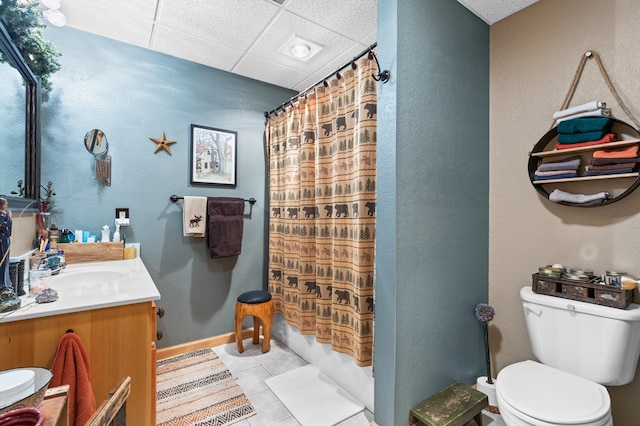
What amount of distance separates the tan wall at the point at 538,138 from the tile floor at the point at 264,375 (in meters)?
0.75

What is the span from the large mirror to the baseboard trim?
1.40 meters

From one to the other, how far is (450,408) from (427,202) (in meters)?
1.06

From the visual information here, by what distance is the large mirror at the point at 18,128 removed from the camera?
53.4 inches

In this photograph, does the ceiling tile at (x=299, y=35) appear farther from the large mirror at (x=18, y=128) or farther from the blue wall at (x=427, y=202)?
the large mirror at (x=18, y=128)

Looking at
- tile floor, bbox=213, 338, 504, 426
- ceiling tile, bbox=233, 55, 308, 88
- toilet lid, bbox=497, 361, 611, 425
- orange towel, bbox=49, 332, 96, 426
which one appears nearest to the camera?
orange towel, bbox=49, 332, 96, 426

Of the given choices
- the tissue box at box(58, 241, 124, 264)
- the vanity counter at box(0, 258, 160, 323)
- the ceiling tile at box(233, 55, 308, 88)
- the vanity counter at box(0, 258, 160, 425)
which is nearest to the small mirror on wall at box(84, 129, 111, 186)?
the tissue box at box(58, 241, 124, 264)

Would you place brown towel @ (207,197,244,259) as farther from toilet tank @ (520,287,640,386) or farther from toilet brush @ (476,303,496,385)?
toilet tank @ (520,287,640,386)

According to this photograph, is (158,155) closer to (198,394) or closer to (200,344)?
(200,344)

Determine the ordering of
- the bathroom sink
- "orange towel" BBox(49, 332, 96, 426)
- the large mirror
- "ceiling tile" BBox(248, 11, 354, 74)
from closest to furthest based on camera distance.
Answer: "orange towel" BBox(49, 332, 96, 426), the large mirror, the bathroom sink, "ceiling tile" BBox(248, 11, 354, 74)

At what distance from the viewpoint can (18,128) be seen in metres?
1.53

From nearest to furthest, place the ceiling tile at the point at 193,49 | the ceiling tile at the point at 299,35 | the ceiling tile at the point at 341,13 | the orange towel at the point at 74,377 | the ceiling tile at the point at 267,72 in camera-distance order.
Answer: the orange towel at the point at 74,377
the ceiling tile at the point at 341,13
the ceiling tile at the point at 299,35
the ceiling tile at the point at 193,49
the ceiling tile at the point at 267,72

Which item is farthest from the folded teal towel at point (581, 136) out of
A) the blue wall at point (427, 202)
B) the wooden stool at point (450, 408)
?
the wooden stool at point (450, 408)

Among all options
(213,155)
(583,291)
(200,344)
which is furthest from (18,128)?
(583,291)

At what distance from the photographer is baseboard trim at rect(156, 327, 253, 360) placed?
2.31 m
